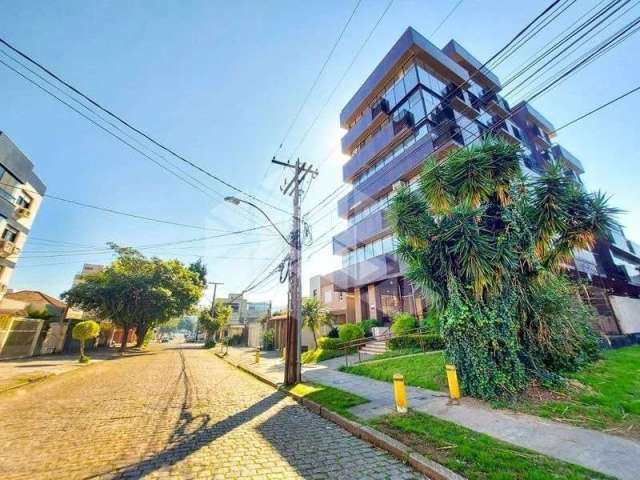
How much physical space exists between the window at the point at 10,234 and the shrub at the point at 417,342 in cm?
2777

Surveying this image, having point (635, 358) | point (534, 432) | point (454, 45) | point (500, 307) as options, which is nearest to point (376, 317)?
point (635, 358)

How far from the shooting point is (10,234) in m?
20.4

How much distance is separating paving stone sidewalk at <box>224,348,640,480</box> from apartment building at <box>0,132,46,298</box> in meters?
25.2

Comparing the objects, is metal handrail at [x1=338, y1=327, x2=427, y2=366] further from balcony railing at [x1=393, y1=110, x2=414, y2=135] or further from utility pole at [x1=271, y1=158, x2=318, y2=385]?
balcony railing at [x1=393, y1=110, x2=414, y2=135]

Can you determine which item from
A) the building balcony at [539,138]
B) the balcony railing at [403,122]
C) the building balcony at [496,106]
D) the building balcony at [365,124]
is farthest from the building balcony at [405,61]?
the building balcony at [539,138]

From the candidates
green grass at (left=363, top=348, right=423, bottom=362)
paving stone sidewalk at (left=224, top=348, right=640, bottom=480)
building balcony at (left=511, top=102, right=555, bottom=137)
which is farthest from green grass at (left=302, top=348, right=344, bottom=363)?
building balcony at (left=511, top=102, right=555, bottom=137)

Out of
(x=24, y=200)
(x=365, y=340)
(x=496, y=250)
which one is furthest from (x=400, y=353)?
(x=24, y=200)

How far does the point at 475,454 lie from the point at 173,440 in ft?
16.4

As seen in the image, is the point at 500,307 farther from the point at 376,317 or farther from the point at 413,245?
the point at 376,317

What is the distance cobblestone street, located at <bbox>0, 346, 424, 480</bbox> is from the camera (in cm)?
374

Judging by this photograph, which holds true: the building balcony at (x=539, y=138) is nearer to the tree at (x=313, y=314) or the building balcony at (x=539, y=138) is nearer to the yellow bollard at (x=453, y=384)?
the tree at (x=313, y=314)

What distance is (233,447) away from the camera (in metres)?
4.56

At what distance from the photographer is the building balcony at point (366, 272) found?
1927cm

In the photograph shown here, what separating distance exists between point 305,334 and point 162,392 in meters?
16.5
